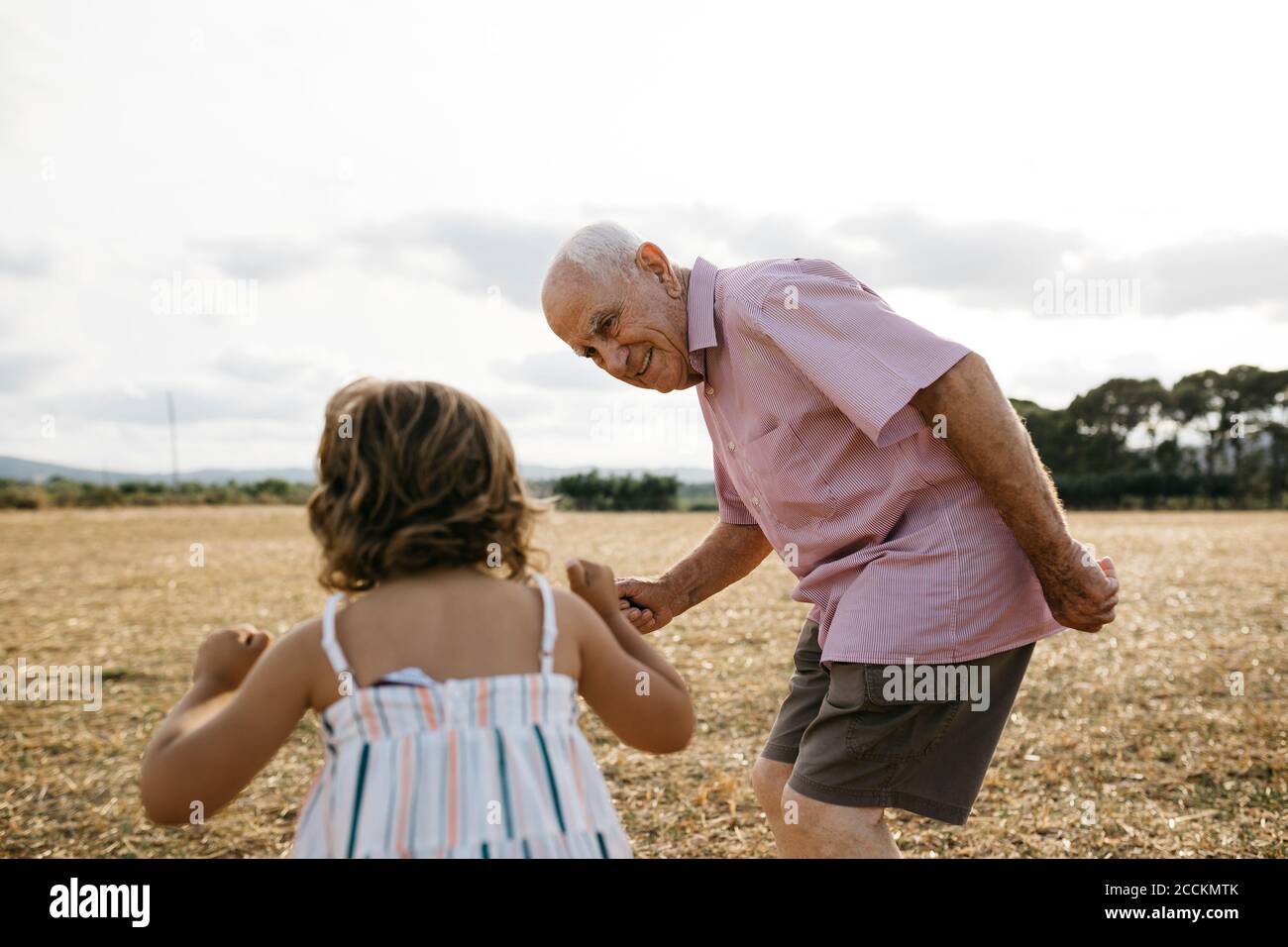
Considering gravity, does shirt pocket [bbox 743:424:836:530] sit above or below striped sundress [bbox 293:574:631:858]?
above

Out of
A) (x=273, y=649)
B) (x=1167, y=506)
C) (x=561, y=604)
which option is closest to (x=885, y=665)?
(x=561, y=604)

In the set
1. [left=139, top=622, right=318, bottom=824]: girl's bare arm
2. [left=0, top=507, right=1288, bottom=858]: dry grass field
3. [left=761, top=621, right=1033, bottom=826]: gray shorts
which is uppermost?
[left=139, top=622, right=318, bottom=824]: girl's bare arm

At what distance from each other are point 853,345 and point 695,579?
3.35ft

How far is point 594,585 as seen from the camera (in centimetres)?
196

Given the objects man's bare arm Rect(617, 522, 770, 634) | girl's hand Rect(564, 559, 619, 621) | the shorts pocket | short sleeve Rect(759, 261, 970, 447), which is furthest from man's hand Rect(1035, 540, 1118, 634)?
girl's hand Rect(564, 559, 619, 621)

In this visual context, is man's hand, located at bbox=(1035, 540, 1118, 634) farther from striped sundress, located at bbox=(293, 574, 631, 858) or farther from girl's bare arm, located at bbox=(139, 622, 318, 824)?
girl's bare arm, located at bbox=(139, 622, 318, 824)

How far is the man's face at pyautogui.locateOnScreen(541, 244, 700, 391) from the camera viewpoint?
262 cm

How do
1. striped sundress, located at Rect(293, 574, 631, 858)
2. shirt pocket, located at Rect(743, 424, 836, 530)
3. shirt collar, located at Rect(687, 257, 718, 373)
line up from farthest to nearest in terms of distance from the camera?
shirt collar, located at Rect(687, 257, 718, 373)
shirt pocket, located at Rect(743, 424, 836, 530)
striped sundress, located at Rect(293, 574, 631, 858)

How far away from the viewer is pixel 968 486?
2377mm

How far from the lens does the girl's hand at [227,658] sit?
1.80 meters

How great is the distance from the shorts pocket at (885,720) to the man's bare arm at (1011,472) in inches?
14.7

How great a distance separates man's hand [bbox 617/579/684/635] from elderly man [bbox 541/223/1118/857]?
44 cm

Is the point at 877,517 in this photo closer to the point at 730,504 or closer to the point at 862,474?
the point at 862,474

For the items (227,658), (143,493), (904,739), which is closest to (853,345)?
(904,739)
